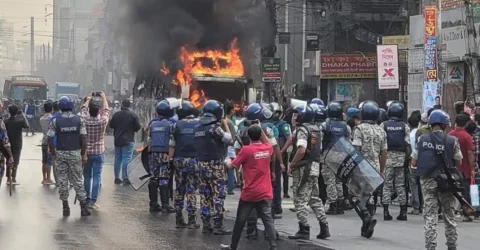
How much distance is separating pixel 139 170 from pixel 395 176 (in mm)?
4228

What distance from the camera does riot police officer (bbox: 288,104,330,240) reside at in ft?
37.3

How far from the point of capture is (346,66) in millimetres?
34750

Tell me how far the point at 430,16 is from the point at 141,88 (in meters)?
12.0

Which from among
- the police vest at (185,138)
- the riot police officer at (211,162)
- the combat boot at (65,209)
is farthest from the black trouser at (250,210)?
the combat boot at (65,209)

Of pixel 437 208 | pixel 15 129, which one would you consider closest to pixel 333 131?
pixel 437 208

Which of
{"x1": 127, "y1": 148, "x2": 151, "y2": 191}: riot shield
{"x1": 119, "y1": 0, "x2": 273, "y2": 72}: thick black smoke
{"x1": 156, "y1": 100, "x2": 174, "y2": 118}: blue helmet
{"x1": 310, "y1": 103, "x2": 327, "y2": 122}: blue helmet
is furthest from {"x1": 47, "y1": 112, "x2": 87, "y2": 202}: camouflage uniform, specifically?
{"x1": 119, "y1": 0, "x2": 273, "y2": 72}: thick black smoke

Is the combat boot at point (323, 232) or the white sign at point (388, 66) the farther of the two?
the white sign at point (388, 66)

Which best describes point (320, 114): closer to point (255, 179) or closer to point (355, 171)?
point (355, 171)

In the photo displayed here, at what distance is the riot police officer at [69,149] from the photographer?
43.4 ft

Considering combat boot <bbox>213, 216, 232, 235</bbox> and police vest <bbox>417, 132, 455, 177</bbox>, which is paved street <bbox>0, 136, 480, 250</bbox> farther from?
police vest <bbox>417, 132, 455, 177</bbox>

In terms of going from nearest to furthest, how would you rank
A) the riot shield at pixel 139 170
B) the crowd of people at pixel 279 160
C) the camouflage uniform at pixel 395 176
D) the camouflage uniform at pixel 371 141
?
the crowd of people at pixel 279 160 → the camouflage uniform at pixel 371 141 → the camouflage uniform at pixel 395 176 → the riot shield at pixel 139 170

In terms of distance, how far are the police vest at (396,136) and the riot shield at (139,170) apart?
3.92 meters

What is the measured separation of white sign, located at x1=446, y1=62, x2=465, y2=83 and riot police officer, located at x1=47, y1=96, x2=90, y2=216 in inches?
575

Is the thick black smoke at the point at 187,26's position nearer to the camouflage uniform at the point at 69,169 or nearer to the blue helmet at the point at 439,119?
the camouflage uniform at the point at 69,169
